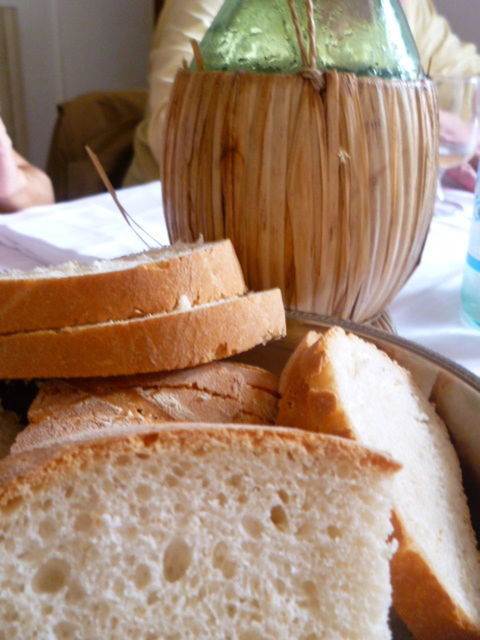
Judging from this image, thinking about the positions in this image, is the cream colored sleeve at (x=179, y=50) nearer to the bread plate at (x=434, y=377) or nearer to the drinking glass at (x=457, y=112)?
the drinking glass at (x=457, y=112)

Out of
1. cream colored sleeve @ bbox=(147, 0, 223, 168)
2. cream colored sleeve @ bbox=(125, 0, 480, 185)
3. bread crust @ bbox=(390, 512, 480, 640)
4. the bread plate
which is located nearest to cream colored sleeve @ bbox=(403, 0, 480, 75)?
cream colored sleeve @ bbox=(125, 0, 480, 185)

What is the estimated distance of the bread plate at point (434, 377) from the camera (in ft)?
1.71

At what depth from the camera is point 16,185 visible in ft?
4.51

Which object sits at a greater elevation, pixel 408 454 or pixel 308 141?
pixel 308 141

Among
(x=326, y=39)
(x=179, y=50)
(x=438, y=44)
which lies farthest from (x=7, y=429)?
(x=438, y=44)

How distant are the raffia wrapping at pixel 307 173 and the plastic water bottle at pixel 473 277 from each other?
89 millimetres

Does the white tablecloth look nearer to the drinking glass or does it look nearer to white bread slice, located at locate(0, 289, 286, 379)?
the drinking glass

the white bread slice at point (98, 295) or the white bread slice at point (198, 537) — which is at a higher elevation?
the white bread slice at point (98, 295)

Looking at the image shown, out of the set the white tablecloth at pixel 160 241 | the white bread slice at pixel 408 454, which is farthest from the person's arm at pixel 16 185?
the white bread slice at pixel 408 454

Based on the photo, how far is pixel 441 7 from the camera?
3.02m

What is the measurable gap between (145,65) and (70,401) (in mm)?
3649

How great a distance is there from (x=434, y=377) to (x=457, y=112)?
28.5 inches

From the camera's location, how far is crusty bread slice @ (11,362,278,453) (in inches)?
18.3

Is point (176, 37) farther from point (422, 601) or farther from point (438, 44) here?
point (422, 601)
